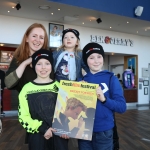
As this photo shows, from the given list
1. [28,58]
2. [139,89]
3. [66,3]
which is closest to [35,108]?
[28,58]

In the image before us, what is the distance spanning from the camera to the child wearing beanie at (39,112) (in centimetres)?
141

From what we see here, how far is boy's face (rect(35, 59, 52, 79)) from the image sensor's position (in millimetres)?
1489

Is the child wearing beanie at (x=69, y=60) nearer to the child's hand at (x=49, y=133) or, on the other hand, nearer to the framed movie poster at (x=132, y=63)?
→ the child's hand at (x=49, y=133)

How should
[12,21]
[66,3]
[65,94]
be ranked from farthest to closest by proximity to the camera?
[12,21], [66,3], [65,94]

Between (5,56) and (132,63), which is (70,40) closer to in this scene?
(5,56)

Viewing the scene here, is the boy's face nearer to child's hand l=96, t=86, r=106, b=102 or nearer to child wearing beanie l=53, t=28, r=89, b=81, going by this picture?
child wearing beanie l=53, t=28, r=89, b=81

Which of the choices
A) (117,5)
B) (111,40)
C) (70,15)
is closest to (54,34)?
(70,15)

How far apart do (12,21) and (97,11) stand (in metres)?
3.03

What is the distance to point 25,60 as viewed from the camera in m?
1.64

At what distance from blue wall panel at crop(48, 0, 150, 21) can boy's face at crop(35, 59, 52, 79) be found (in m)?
4.72

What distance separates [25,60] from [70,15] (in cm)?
581

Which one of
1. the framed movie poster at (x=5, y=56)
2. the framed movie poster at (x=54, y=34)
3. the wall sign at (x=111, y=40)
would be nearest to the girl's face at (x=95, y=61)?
the framed movie poster at (x=54, y=34)

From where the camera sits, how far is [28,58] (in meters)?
1.69

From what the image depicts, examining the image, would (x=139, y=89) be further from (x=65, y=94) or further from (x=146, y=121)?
(x=65, y=94)
